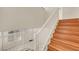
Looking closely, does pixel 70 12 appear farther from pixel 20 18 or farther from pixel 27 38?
pixel 27 38

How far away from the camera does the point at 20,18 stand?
10.5 feet

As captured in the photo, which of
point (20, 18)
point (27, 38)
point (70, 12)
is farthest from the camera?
point (27, 38)

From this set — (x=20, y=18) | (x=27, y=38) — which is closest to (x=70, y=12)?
(x=20, y=18)

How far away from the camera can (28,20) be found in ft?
11.0

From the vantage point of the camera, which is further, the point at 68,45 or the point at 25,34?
the point at 25,34

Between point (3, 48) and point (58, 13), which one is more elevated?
point (58, 13)

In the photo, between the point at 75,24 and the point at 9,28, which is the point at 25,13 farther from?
the point at 75,24

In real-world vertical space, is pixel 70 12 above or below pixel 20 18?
above

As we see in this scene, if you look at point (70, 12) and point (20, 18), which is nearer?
point (70, 12)

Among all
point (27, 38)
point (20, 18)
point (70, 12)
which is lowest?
point (27, 38)

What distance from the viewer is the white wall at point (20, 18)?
287 cm

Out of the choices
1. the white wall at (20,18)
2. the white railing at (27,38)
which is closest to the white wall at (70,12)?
the white railing at (27,38)

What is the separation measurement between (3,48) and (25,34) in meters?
0.84
